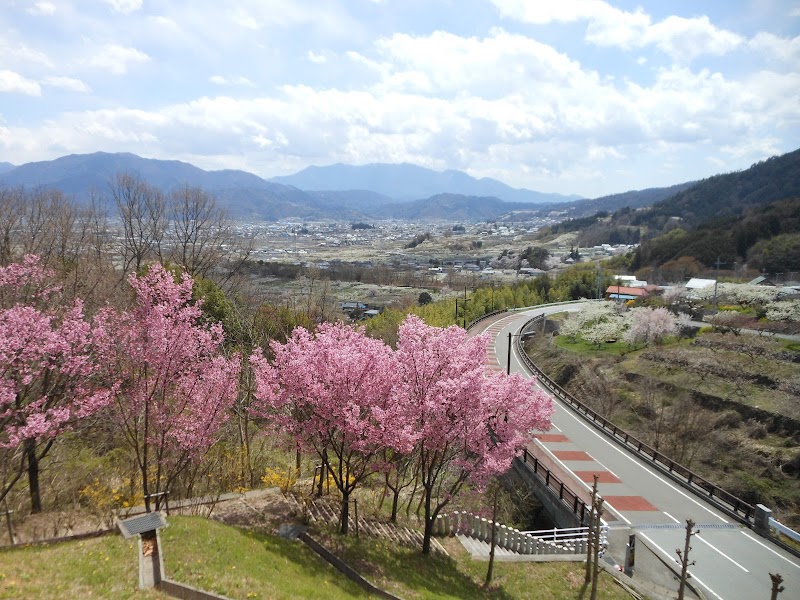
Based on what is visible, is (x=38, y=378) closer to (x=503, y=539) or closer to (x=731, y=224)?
(x=503, y=539)

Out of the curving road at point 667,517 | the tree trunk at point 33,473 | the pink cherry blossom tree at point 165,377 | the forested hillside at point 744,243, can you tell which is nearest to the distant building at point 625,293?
the forested hillside at point 744,243

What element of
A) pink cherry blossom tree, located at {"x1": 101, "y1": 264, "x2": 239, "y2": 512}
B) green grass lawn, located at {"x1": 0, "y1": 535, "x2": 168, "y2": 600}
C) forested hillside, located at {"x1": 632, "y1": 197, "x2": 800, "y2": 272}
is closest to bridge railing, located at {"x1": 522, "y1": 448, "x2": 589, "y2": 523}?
pink cherry blossom tree, located at {"x1": 101, "y1": 264, "x2": 239, "y2": 512}

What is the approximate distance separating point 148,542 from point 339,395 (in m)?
5.33

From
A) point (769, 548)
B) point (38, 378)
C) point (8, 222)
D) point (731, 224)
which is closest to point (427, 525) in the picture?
point (38, 378)

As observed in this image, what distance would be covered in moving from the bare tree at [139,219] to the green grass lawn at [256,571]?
3138 cm

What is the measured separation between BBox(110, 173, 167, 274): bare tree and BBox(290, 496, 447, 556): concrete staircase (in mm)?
29103

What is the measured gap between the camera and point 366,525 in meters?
15.4

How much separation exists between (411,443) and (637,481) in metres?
14.4

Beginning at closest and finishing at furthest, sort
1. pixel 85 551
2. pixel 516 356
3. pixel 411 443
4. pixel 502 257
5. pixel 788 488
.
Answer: pixel 85 551 → pixel 411 443 → pixel 788 488 → pixel 516 356 → pixel 502 257

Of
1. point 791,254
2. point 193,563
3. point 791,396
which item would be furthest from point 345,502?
point 791,254

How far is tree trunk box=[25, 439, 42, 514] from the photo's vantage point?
12.7 m

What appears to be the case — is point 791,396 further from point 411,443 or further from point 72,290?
point 72,290

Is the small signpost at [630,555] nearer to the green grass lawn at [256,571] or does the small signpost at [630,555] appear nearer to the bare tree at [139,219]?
the green grass lawn at [256,571]

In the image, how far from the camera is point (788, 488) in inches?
1046
